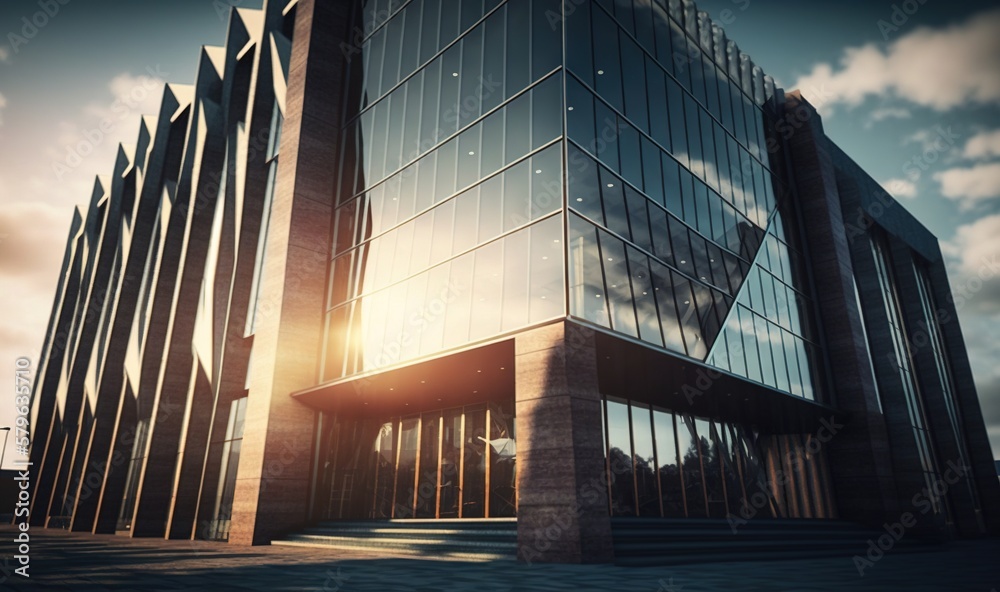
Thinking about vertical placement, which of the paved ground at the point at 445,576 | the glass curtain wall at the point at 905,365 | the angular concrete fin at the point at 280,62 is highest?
the angular concrete fin at the point at 280,62

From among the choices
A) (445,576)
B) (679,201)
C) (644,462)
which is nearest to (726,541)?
(644,462)

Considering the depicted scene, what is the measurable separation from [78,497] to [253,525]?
2033 centimetres

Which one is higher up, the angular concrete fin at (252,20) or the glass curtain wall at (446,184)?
the angular concrete fin at (252,20)

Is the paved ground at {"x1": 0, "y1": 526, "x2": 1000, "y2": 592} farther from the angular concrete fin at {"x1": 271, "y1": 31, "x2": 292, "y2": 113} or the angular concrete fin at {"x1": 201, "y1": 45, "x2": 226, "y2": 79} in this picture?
the angular concrete fin at {"x1": 201, "y1": 45, "x2": 226, "y2": 79}

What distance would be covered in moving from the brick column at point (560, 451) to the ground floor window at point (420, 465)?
5588mm

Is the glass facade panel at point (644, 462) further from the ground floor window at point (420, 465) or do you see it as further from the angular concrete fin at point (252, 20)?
the angular concrete fin at point (252, 20)

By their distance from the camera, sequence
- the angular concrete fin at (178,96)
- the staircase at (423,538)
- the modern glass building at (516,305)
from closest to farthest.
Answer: the staircase at (423,538)
the modern glass building at (516,305)
the angular concrete fin at (178,96)

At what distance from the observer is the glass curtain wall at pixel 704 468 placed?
57.0 ft

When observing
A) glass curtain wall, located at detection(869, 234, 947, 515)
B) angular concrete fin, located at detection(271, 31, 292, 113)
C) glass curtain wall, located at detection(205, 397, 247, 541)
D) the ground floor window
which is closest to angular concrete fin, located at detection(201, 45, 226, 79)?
angular concrete fin, located at detection(271, 31, 292, 113)

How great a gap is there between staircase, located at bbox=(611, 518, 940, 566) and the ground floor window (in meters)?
4.45

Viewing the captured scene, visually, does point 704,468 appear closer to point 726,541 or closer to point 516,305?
point 726,541

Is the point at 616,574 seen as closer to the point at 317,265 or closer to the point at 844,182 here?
the point at 317,265

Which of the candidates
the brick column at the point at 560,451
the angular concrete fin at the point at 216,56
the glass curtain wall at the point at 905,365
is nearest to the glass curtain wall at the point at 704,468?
the brick column at the point at 560,451

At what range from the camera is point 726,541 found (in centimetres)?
1490
